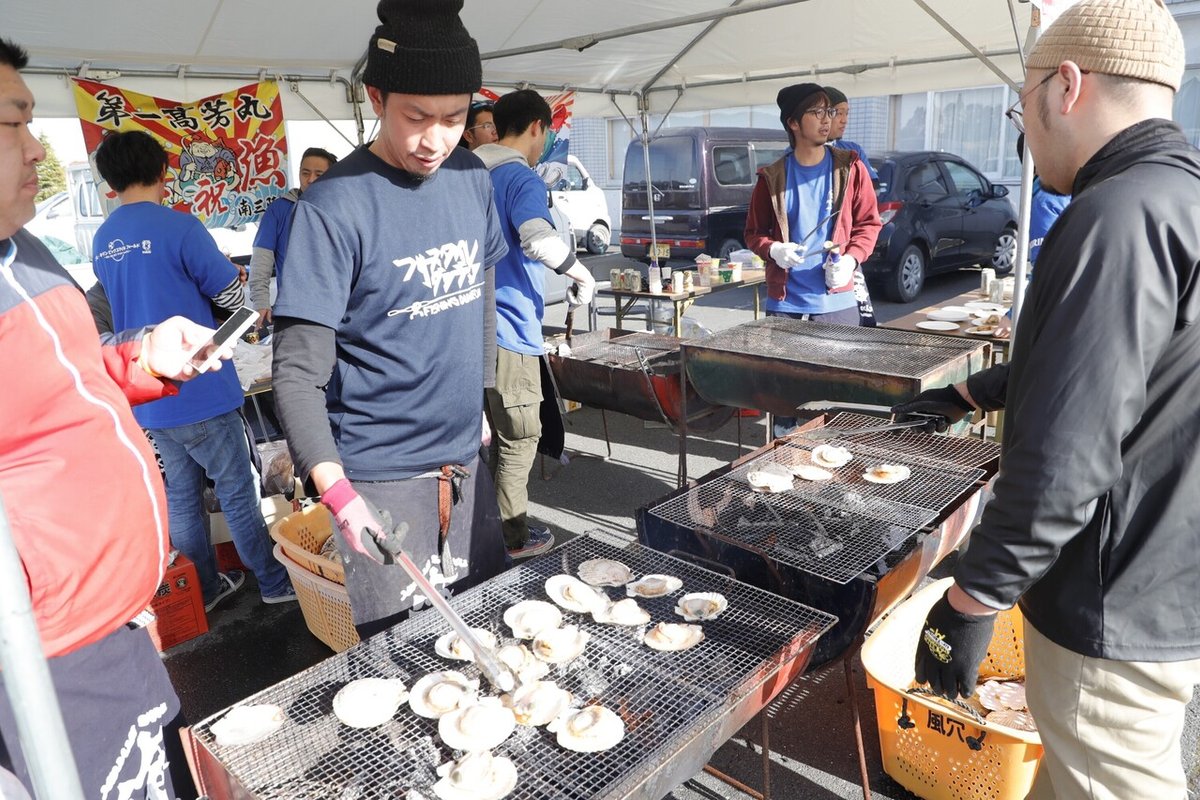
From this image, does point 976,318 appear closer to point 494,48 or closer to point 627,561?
point 627,561

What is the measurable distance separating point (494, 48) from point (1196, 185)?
21.8ft

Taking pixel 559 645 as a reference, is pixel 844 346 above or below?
above

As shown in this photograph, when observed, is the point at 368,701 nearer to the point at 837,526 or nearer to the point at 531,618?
the point at 531,618

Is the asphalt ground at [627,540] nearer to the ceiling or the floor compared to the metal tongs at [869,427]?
nearer to the floor

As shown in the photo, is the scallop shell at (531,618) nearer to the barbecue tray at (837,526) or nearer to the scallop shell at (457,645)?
the scallop shell at (457,645)

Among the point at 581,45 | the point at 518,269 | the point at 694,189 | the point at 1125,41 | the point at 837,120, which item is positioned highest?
the point at 581,45

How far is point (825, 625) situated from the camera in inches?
77.5

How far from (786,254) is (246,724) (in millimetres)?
3810

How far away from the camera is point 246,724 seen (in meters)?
1.66

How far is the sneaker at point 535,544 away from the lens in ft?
14.8

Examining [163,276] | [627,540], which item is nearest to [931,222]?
[627,540]

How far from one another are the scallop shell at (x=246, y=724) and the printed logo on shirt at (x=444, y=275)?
974 mm

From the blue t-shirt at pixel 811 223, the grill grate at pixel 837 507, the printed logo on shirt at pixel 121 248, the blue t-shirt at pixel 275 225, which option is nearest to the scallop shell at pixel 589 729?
the grill grate at pixel 837 507

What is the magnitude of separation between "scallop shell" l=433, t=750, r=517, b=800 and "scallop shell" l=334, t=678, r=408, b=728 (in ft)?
0.67
